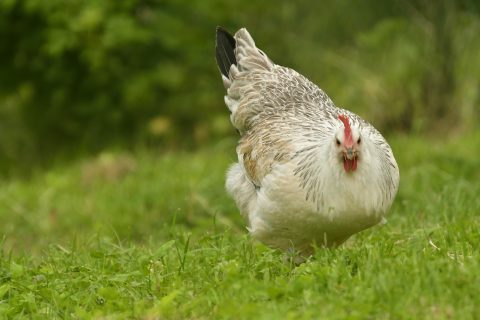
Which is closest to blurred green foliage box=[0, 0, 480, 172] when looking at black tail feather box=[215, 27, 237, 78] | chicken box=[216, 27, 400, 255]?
black tail feather box=[215, 27, 237, 78]

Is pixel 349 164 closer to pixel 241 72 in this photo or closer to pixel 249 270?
pixel 249 270

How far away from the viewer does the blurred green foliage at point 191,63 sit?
12047mm

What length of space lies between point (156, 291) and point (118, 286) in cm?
34

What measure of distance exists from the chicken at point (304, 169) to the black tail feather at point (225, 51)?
25.2 inches

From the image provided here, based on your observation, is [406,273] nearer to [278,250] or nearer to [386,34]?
[278,250]

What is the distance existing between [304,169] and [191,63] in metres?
7.79

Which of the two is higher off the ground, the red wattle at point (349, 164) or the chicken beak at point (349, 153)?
the chicken beak at point (349, 153)

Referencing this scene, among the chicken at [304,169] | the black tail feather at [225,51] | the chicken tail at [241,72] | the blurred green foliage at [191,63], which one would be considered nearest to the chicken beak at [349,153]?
the chicken at [304,169]

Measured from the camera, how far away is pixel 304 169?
568 centimetres

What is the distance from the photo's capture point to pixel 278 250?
596 cm

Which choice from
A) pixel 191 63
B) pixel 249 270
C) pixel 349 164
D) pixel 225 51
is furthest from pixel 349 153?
pixel 191 63

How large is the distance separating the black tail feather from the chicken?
64cm

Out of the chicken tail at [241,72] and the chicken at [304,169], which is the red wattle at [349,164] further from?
the chicken tail at [241,72]

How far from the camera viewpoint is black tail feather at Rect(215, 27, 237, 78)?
7.81 m
